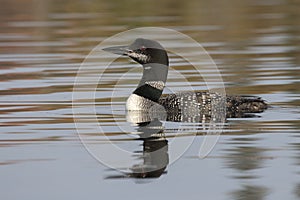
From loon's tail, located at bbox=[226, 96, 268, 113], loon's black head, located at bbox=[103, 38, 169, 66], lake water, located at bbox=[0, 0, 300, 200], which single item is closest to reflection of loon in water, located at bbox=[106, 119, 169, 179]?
Result: lake water, located at bbox=[0, 0, 300, 200]

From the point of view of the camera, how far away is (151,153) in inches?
296

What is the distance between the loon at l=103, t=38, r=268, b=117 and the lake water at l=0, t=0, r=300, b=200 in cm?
24

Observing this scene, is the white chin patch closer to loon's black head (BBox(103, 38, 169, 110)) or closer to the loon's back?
loon's black head (BBox(103, 38, 169, 110))

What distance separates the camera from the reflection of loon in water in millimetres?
6832

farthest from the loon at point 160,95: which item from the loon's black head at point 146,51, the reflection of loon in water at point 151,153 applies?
the reflection of loon in water at point 151,153

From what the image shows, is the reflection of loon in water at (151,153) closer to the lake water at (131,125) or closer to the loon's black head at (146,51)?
the lake water at (131,125)

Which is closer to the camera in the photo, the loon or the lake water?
the lake water

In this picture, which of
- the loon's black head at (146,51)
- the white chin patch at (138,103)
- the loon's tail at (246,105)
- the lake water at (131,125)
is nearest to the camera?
the lake water at (131,125)

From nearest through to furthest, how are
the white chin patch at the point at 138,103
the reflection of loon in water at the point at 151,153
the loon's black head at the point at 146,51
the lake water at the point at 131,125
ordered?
1. the lake water at the point at 131,125
2. the reflection of loon in water at the point at 151,153
3. the white chin patch at the point at 138,103
4. the loon's black head at the point at 146,51

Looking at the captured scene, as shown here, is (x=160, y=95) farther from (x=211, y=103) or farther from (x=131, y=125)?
(x=131, y=125)

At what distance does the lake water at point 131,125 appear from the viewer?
253 inches

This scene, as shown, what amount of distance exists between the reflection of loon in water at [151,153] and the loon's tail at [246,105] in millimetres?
763

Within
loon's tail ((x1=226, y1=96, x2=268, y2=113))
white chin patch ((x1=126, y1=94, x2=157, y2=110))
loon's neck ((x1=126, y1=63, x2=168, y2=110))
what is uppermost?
loon's neck ((x1=126, y1=63, x2=168, y2=110))

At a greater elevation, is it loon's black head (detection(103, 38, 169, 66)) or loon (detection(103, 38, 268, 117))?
loon's black head (detection(103, 38, 169, 66))
